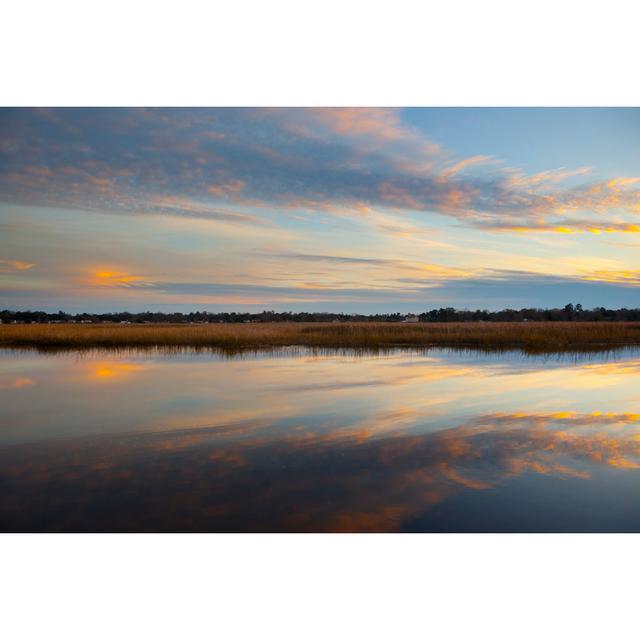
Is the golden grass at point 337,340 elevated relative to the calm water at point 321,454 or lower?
elevated

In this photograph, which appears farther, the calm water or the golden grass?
the golden grass

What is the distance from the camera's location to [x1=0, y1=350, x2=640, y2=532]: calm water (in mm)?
4543

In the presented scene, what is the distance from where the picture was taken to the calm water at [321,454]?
4543 mm

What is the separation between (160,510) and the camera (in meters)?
4.61

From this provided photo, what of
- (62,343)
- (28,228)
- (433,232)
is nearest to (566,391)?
(433,232)

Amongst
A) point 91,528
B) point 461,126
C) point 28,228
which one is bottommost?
point 91,528

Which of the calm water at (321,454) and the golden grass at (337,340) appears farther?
the golden grass at (337,340)

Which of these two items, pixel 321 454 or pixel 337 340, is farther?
pixel 337 340

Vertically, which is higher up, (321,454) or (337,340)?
(337,340)

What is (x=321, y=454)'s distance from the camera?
6.27 meters

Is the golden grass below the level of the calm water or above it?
above

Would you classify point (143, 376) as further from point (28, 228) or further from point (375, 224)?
point (375, 224)

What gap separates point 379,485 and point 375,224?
1373 cm

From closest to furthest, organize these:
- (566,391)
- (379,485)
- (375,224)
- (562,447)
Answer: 1. (379,485)
2. (562,447)
3. (566,391)
4. (375,224)
